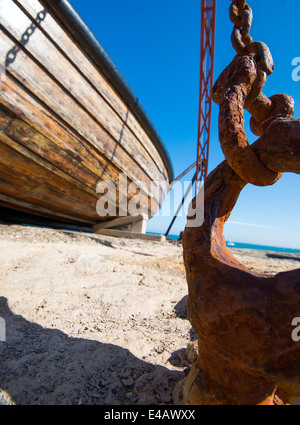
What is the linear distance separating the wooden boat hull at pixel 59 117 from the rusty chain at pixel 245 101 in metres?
2.50

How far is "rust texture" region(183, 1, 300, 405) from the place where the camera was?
2.05 ft

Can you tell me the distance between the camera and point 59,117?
3.12 metres

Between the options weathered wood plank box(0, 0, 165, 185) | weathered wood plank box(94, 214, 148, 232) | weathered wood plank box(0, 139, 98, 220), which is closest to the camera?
weathered wood plank box(0, 0, 165, 185)

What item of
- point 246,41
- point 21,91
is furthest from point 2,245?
point 246,41

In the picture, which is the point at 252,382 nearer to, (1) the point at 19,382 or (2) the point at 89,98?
(1) the point at 19,382

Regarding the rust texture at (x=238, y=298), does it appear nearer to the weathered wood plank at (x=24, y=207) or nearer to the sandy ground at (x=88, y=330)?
the sandy ground at (x=88, y=330)

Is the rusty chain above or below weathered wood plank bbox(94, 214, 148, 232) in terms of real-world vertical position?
above

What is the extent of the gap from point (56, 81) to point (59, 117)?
0.45 meters
